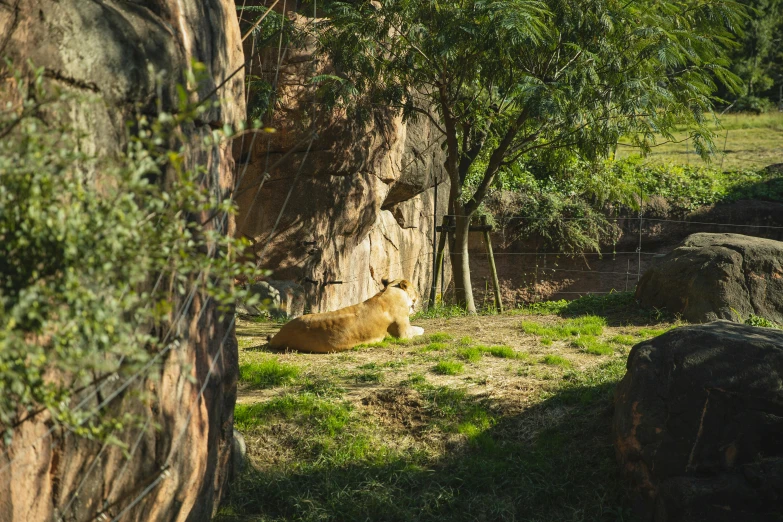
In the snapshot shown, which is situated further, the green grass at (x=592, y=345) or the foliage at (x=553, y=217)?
the foliage at (x=553, y=217)

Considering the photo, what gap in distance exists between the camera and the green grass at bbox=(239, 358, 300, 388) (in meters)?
8.85

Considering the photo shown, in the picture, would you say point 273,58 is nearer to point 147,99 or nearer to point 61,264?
point 147,99

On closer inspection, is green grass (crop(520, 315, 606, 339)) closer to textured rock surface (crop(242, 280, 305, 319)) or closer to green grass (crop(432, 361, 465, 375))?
green grass (crop(432, 361, 465, 375))

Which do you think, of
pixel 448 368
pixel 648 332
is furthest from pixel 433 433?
pixel 648 332

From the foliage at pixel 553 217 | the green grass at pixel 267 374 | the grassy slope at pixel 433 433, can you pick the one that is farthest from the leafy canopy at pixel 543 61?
the foliage at pixel 553 217

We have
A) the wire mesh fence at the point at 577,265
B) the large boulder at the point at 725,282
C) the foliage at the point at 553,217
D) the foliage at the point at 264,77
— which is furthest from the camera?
the wire mesh fence at the point at 577,265

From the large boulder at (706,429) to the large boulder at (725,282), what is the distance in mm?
4102

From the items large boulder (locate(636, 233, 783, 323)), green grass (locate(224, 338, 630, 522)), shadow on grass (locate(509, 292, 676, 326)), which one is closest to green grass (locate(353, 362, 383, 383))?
green grass (locate(224, 338, 630, 522))

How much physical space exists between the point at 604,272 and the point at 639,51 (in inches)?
333

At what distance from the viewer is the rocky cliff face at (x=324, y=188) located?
45.6 ft

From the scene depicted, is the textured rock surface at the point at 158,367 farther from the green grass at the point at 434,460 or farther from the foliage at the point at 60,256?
the green grass at the point at 434,460

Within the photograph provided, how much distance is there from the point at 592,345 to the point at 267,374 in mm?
4112

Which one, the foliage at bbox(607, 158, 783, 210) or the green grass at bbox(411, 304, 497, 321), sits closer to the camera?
the green grass at bbox(411, 304, 497, 321)

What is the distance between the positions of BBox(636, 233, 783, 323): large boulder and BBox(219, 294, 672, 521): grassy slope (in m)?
1.57
